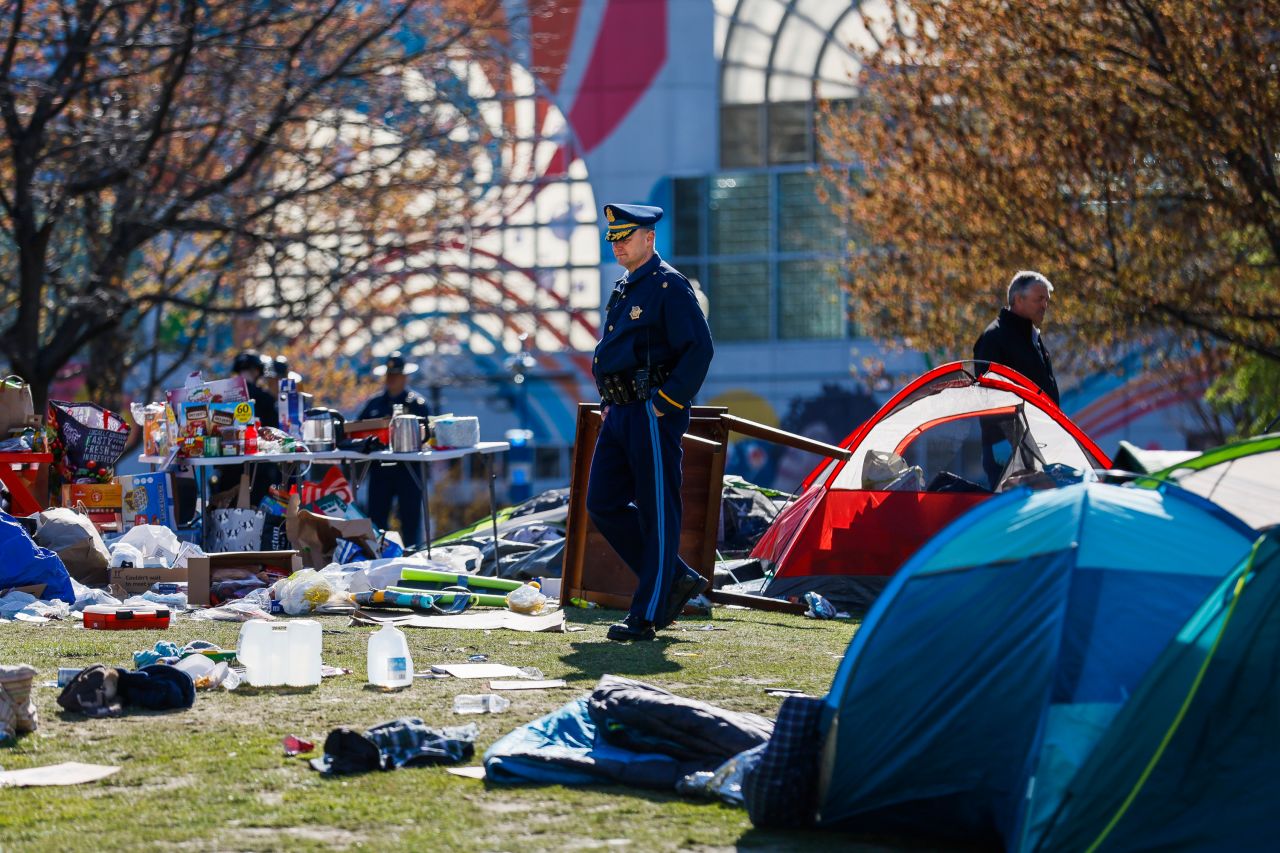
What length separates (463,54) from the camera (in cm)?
2102

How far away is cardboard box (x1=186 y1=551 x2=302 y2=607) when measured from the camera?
9.88 metres

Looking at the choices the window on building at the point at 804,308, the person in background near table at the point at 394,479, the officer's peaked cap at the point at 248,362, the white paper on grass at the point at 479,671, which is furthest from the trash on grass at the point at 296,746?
the window on building at the point at 804,308

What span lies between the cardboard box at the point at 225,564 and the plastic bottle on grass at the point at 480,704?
13.7 feet

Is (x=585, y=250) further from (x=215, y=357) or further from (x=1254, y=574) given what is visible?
(x=1254, y=574)

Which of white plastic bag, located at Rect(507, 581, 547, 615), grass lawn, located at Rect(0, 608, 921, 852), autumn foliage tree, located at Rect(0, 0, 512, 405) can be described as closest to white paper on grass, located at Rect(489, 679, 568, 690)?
grass lawn, located at Rect(0, 608, 921, 852)

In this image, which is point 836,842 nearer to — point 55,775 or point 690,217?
point 55,775

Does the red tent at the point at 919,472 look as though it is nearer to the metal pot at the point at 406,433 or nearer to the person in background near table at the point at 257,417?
the metal pot at the point at 406,433

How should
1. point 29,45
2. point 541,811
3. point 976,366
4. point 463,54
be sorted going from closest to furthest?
point 541,811, point 976,366, point 29,45, point 463,54

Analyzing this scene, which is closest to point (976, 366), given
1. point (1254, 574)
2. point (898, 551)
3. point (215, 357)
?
point (898, 551)

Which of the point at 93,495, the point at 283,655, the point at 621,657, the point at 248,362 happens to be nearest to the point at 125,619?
the point at 283,655

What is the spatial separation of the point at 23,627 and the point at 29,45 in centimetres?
1201

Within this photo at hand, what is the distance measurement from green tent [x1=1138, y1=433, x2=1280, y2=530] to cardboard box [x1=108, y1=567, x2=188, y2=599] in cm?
668

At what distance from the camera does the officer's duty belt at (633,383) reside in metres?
8.16

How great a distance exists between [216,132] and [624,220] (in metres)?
12.0
